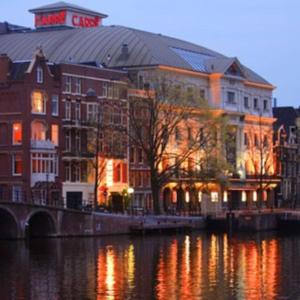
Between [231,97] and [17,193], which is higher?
[231,97]

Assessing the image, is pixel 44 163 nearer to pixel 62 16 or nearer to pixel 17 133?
pixel 17 133

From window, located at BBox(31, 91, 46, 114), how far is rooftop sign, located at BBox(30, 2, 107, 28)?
42.0 m

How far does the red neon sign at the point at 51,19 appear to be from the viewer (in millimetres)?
158500

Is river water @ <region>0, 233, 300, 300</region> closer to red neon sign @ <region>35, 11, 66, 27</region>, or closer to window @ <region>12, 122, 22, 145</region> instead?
window @ <region>12, 122, 22, 145</region>

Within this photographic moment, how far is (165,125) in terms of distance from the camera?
123 m

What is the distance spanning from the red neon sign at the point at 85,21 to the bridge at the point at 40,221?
A: 5648 cm

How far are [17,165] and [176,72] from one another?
32.6m

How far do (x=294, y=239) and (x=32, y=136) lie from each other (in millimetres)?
27990

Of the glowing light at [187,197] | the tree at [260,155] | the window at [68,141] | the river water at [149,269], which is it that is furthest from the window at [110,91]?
the tree at [260,155]

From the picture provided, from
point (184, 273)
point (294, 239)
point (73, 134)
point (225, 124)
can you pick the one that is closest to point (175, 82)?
point (225, 124)

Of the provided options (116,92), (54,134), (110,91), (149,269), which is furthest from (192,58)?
(149,269)

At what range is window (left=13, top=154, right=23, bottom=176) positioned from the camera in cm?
11656

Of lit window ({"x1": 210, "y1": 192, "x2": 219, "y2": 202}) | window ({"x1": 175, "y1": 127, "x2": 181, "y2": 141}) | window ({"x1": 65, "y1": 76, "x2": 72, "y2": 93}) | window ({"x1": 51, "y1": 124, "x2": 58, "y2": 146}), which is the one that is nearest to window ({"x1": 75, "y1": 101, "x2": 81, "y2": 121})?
window ({"x1": 65, "y1": 76, "x2": 72, "y2": 93})

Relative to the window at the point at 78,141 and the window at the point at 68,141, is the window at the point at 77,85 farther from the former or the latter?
the window at the point at 68,141
